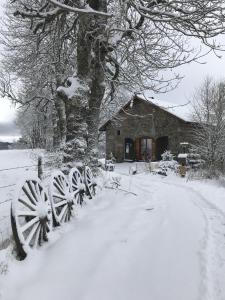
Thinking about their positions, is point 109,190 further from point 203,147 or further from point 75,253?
point 203,147

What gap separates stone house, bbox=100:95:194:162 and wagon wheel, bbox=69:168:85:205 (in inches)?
712

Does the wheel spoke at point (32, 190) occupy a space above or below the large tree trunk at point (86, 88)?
below

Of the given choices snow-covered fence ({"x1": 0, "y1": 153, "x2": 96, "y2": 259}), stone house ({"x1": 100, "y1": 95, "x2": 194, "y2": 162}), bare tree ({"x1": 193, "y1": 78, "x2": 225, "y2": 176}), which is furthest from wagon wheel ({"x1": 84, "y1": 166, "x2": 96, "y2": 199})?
stone house ({"x1": 100, "y1": 95, "x2": 194, "y2": 162})

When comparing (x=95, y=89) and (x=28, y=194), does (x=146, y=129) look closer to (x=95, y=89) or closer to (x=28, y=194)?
(x=95, y=89)

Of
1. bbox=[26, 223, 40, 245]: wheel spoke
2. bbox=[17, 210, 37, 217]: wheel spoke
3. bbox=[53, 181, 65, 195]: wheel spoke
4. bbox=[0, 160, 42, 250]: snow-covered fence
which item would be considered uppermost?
bbox=[53, 181, 65, 195]: wheel spoke

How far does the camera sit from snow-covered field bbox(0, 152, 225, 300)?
3629 mm

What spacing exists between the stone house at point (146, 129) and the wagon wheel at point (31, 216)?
20.6 metres

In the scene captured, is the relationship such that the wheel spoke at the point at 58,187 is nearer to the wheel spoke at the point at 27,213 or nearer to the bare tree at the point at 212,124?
the wheel spoke at the point at 27,213

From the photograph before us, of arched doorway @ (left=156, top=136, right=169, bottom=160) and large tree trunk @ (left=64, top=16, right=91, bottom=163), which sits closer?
large tree trunk @ (left=64, top=16, right=91, bottom=163)

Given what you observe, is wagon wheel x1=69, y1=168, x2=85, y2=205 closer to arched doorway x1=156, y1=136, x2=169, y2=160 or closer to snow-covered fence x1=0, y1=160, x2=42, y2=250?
snow-covered fence x1=0, y1=160, x2=42, y2=250

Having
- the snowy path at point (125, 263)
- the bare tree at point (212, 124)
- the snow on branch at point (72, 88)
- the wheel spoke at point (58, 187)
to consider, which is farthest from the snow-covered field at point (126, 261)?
the bare tree at point (212, 124)

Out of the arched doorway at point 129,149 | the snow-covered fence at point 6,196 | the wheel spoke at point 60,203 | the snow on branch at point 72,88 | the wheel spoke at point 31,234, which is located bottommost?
the snow-covered fence at point 6,196

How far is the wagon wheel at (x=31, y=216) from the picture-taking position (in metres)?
4.20

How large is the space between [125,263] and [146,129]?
25.5 metres
